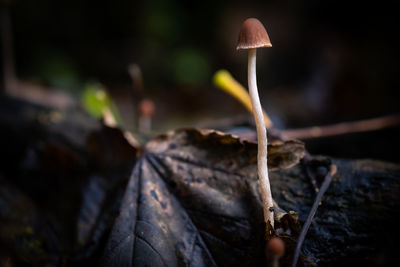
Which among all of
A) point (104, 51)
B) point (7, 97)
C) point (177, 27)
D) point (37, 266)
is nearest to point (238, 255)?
point (37, 266)

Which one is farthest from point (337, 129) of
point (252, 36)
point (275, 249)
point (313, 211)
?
point (275, 249)

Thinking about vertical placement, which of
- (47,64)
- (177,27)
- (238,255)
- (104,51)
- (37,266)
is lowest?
(37,266)

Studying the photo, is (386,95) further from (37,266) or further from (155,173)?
(37,266)

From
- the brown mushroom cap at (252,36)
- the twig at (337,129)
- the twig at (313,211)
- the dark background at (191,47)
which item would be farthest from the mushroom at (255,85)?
the dark background at (191,47)

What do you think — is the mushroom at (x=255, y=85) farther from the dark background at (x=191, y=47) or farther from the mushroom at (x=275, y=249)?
the dark background at (x=191, y=47)

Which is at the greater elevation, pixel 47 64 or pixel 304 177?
pixel 47 64

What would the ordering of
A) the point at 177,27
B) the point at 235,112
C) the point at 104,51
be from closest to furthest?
the point at 235,112
the point at 177,27
the point at 104,51

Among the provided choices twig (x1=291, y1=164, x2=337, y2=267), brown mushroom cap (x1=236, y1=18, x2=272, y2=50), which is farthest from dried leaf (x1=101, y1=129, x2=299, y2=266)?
brown mushroom cap (x1=236, y1=18, x2=272, y2=50)
